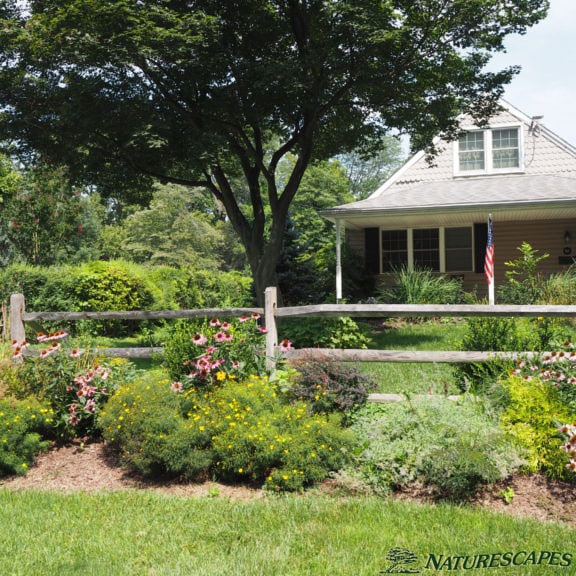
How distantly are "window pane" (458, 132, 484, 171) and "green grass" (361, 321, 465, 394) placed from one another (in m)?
7.14

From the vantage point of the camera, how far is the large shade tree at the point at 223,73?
1086 cm

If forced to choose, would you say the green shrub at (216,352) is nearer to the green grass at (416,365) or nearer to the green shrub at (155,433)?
the green shrub at (155,433)

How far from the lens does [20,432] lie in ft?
17.9

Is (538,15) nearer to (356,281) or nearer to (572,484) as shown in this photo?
(356,281)

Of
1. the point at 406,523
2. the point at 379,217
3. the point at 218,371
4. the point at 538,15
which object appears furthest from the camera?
the point at 379,217

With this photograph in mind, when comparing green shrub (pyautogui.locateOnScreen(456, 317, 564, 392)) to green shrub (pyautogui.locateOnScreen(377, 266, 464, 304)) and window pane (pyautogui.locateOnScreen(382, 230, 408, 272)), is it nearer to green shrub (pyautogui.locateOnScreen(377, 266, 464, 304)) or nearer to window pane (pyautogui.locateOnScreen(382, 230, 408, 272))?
green shrub (pyautogui.locateOnScreen(377, 266, 464, 304))

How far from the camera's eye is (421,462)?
14.8ft

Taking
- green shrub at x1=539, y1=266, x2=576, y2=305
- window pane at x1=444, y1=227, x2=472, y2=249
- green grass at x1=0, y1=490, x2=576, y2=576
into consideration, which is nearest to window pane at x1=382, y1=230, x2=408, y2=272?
window pane at x1=444, y1=227, x2=472, y2=249

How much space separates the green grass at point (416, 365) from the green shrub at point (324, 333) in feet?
1.66

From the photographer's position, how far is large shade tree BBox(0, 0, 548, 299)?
10859 millimetres

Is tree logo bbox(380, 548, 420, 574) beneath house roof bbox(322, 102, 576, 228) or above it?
beneath

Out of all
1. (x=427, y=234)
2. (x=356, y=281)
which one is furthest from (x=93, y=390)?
(x=427, y=234)

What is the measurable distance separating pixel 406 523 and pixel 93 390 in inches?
136

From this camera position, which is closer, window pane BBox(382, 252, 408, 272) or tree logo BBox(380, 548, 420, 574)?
tree logo BBox(380, 548, 420, 574)
